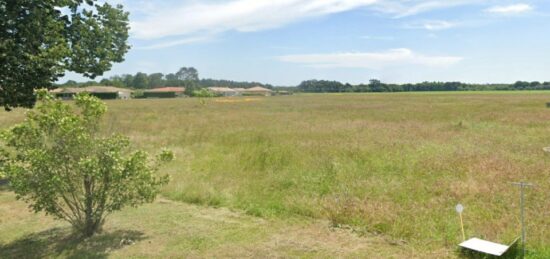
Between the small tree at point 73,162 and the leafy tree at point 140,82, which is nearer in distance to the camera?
the small tree at point 73,162

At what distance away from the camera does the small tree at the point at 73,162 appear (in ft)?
19.3

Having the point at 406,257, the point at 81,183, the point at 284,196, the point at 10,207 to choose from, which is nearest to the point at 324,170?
the point at 284,196

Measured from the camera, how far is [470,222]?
6.88m

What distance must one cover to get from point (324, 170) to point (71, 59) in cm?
884

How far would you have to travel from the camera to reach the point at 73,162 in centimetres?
617

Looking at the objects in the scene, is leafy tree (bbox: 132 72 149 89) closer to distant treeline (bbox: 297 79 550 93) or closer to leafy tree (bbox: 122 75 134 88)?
leafy tree (bbox: 122 75 134 88)

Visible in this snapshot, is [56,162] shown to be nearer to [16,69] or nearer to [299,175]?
[16,69]

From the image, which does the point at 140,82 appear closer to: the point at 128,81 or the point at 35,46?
the point at 128,81

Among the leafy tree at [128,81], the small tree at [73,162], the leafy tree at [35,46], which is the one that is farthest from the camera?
the leafy tree at [128,81]

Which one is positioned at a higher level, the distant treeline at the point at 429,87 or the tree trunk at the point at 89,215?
the distant treeline at the point at 429,87

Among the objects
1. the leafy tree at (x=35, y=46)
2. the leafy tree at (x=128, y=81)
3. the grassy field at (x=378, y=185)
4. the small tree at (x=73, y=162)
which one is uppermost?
the leafy tree at (x=128, y=81)

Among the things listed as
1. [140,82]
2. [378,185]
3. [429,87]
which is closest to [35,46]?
[378,185]

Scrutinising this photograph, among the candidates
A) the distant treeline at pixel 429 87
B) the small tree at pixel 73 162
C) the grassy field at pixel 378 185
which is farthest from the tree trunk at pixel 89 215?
the distant treeline at pixel 429 87

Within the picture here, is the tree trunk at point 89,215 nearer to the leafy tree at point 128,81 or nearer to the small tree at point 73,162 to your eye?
the small tree at point 73,162
